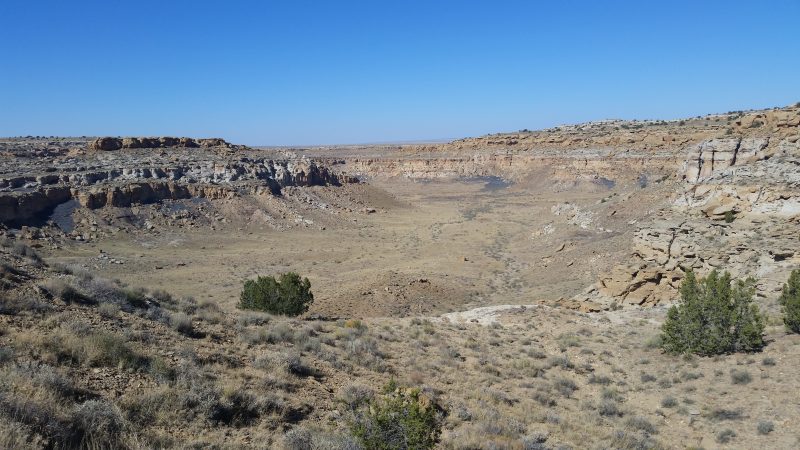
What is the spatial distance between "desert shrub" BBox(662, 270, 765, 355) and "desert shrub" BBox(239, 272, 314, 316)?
42.2 feet

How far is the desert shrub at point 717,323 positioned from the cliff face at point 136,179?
44979 millimetres

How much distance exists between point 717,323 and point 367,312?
1495cm

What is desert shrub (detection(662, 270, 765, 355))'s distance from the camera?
39.2ft

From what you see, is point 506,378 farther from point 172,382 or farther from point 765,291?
point 765,291

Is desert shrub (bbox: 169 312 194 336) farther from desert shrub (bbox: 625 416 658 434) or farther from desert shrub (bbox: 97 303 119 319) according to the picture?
desert shrub (bbox: 625 416 658 434)

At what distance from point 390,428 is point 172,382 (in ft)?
10.2

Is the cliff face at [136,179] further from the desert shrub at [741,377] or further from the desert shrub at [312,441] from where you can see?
the desert shrub at [741,377]

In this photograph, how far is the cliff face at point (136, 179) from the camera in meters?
39.7

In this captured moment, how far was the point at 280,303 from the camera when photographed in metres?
18.2

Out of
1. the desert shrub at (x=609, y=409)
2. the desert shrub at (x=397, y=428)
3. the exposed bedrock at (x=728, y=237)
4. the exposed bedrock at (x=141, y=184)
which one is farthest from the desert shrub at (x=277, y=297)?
the exposed bedrock at (x=141, y=184)

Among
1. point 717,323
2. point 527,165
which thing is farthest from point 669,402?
point 527,165

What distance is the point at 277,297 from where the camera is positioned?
60.0 ft

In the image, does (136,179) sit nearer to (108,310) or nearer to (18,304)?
(108,310)

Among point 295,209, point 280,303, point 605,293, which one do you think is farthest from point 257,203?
point 605,293
